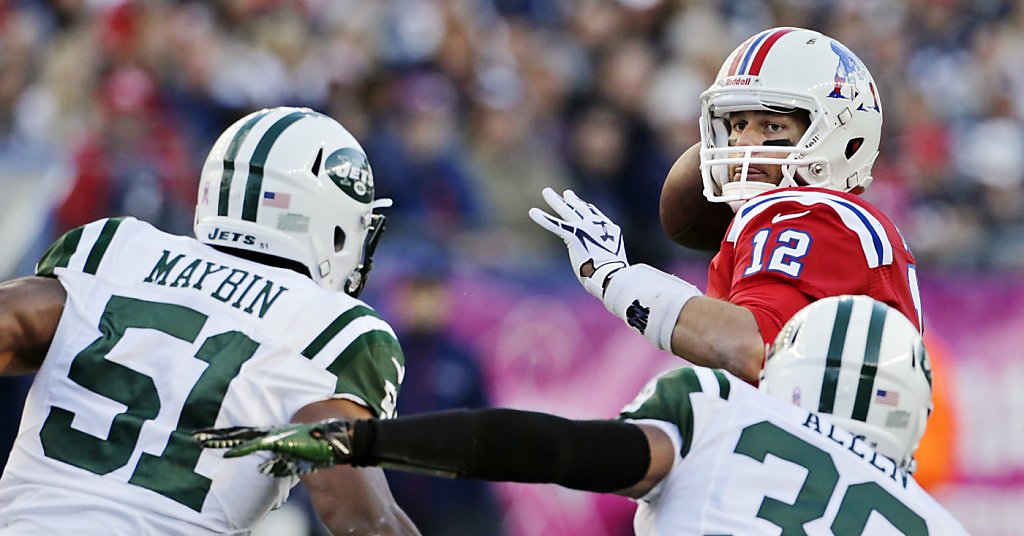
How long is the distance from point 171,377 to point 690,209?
1.95 metres

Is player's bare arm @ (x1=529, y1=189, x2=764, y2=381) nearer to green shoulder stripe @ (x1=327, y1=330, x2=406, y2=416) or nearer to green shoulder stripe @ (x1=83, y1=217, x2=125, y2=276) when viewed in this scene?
green shoulder stripe @ (x1=327, y1=330, x2=406, y2=416)

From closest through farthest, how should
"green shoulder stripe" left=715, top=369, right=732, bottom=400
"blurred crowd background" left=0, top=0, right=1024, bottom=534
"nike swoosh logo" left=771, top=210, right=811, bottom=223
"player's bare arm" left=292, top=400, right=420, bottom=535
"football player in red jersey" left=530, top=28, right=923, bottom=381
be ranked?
1. "green shoulder stripe" left=715, top=369, right=732, bottom=400
2. "player's bare arm" left=292, top=400, right=420, bottom=535
3. "football player in red jersey" left=530, top=28, right=923, bottom=381
4. "nike swoosh logo" left=771, top=210, right=811, bottom=223
5. "blurred crowd background" left=0, top=0, right=1024, bottom=534

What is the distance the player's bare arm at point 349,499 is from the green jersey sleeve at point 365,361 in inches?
3.4

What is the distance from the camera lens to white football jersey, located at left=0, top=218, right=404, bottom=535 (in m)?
3.15

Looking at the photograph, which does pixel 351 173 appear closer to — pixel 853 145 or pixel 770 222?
pixel 770 222

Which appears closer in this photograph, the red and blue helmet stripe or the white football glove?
the white football glove

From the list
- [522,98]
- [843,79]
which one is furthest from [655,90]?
[843,79]

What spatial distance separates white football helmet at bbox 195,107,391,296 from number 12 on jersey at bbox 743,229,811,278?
3.30 feet

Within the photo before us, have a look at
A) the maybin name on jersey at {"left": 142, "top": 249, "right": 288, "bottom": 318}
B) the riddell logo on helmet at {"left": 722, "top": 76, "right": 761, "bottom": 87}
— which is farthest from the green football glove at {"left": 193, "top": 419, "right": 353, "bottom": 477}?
the riddell logo on helmet at {"left": 722, "top": 76, "right": 761, "bottom": 87}

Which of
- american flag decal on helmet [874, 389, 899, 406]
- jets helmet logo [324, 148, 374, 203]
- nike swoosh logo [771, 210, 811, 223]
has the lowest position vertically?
jets helmet logo [324, 148, 374, 203]

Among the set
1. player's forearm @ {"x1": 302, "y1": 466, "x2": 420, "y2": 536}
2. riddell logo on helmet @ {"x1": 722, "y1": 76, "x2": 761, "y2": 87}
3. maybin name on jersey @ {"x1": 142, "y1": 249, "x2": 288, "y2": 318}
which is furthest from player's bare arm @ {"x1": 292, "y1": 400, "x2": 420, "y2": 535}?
riddell logo on helmet @ {"x1": 722, "y1": 76, "x2": 761, "y2": 87}

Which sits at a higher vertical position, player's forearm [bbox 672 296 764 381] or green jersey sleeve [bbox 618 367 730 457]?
player's forearm [bbox 672 296 764 381]

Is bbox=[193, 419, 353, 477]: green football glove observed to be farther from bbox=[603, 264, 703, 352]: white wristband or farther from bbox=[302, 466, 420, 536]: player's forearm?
bbox=[603, 264, 703, 352]: white wristband

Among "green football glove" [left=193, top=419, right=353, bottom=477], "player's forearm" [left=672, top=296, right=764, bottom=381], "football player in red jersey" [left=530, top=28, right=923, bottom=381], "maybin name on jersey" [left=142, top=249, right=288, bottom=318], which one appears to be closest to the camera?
"green football glove" [left=193, top=419, right=353, bottom=477]
